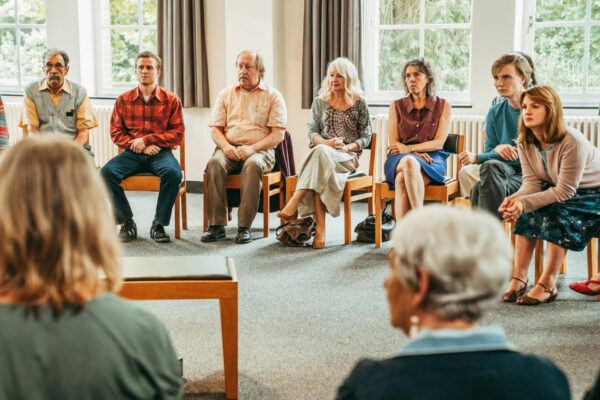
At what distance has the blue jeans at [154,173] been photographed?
495 centimetres

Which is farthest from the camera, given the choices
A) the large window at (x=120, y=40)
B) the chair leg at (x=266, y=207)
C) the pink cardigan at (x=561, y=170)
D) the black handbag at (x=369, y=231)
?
the large window at (x=120, y=40)

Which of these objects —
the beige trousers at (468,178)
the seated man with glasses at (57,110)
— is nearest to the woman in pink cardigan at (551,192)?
the beige trousers at (468,178)

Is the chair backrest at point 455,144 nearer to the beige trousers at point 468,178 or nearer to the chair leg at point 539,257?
the beige trousers at point 468,178

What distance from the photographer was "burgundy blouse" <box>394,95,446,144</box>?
479cm

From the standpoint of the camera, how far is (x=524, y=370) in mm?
1130

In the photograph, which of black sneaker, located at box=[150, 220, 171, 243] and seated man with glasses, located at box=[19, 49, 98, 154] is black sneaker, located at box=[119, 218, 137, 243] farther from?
seated man with glasses, located at box=[19, 49, 98, 154]

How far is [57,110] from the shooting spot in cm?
530

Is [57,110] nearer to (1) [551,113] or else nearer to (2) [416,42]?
(2) [416,42]

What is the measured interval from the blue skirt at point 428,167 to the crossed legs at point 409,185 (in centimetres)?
3

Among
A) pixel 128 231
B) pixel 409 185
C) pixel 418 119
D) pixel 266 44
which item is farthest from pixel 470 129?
pixel 128 231

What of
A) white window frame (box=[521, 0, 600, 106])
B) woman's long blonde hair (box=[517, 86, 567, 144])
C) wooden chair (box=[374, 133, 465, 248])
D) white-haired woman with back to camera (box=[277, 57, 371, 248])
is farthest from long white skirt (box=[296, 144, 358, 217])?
white window frame (box=[521, 0, 600, 106])

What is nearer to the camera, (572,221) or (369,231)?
(572,221)

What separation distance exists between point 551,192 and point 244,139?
2344 millimetres

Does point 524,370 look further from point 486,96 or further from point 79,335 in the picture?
point 486,96
